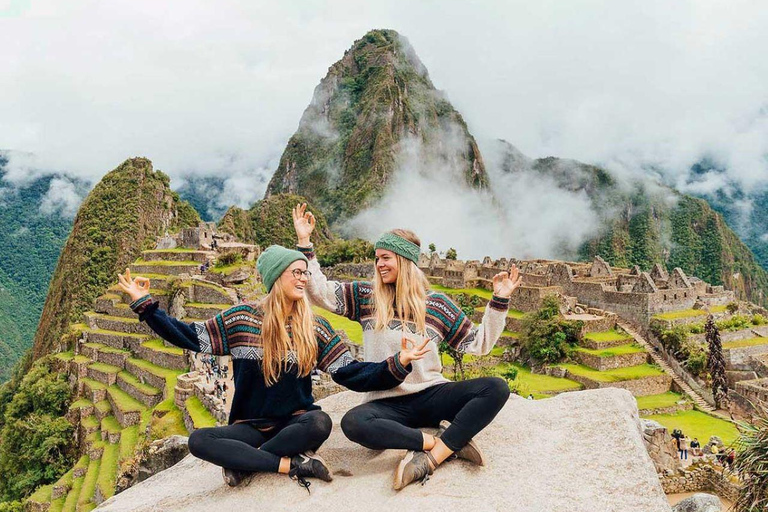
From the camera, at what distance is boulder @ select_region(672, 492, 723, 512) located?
4.67 m

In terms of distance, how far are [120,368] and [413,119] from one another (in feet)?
267

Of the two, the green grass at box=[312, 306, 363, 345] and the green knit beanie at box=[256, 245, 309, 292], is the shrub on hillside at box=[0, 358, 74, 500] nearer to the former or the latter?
the green grass at box=[312, 306, 363, 345]

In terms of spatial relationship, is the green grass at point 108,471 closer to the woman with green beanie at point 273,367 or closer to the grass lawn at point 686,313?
the woman with green beanie at point 273,367

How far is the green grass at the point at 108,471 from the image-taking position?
1350 centimetres

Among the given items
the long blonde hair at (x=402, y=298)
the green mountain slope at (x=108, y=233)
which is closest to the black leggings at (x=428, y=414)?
the long blonde hair at (x=402, y=298)

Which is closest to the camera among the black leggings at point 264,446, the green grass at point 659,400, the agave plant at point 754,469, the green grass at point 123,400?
the black leggings at point 264,446

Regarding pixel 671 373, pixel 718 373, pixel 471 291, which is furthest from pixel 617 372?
pixel 471 291

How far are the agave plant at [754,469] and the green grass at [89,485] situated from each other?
13450mm

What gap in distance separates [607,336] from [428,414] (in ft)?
59.3

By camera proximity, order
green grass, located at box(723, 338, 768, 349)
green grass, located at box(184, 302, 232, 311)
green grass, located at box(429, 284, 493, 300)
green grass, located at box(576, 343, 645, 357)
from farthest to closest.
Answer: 1. green grass, located at box(429, 284, 493, 300)
2. green grass, located at box(184, 302, 232, 311)
3. green grass, located at box(576, 343, 645, 357)
4. green grass, located at box(723, 338, 768, 349)

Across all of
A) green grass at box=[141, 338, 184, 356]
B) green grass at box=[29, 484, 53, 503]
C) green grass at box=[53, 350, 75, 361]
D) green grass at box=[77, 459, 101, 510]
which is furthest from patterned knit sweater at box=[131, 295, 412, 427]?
green grass at box=[53, 350, 75, 361]

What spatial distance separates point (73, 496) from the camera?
15484 millimetres

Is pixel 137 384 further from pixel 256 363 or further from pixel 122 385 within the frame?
pixel 256 363

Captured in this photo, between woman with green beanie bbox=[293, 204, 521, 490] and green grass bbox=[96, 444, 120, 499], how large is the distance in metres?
10.5
